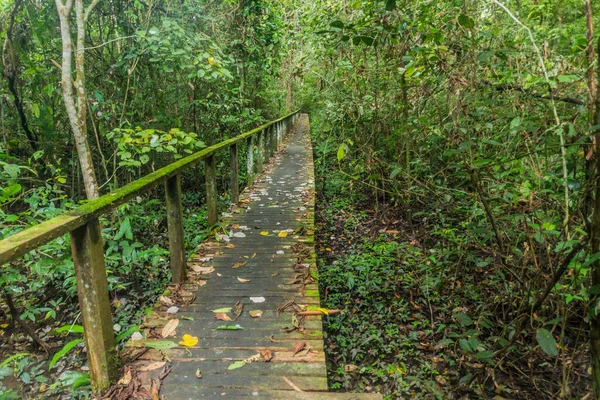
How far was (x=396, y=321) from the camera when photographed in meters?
4.09

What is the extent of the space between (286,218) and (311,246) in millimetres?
1152

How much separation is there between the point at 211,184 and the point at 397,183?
2.54 metres

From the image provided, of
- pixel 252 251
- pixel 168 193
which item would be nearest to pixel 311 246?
pixel 252 251

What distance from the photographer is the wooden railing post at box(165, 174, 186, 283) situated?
3264 millimetres

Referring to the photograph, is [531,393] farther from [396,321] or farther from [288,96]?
[288,96]

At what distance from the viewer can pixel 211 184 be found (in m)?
4.66

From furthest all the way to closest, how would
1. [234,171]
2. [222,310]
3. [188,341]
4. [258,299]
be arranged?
[234,171] → [258,299] → [222,310] → [188,341]

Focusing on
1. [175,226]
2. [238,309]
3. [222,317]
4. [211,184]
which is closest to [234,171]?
[211,184]

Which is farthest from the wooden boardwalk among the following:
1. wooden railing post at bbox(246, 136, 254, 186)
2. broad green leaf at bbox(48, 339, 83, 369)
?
wooden railing post at bbox(246, 136, 254, 186)

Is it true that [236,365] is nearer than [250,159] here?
Yes

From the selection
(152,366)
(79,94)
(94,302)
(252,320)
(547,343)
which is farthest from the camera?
(79,94)

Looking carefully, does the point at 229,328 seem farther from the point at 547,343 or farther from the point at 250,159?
the point at 250,159

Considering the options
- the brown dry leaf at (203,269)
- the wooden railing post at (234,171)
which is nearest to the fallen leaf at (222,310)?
the brown dry leaf at (203,269)

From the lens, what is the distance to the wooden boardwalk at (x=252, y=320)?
7.18 feet
